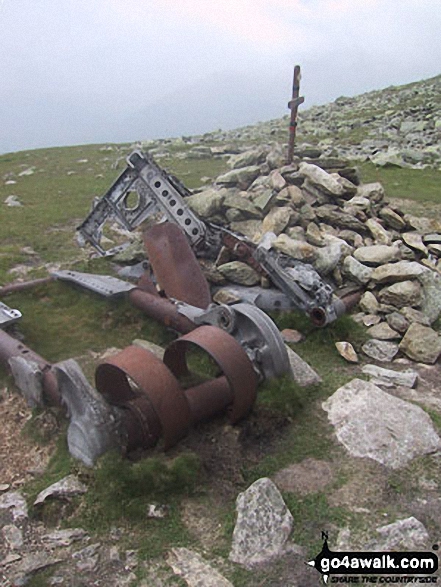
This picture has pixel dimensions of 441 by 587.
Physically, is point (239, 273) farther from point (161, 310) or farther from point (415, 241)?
point (415, 241)

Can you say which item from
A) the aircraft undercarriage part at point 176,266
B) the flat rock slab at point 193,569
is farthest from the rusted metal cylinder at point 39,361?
the aircraft undercarriage part at point 176,266

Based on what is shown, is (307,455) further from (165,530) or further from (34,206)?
(34,206)

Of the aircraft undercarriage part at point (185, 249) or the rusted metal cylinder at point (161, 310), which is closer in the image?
the rusted metal cylinder at point (161, 310)

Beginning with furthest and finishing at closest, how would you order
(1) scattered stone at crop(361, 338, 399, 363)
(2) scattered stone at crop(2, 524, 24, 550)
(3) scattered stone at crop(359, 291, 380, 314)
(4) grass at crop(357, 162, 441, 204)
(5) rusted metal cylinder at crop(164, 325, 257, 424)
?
(4) grass at crop(357, 162, 441, 204) → (3) scattered stone at crop(359, 291, 380, 314) → (1) scattered stone at crop(361, 338, 399, 363) → (5) rusted metal cylinder at crop(164, 325, 257, 424) → (2) scattered stone at crop(2, 524, 24, 550)

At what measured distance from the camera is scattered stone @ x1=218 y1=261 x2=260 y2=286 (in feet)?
23.3

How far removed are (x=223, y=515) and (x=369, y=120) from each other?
947 inches

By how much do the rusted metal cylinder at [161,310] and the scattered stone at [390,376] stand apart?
190 cm

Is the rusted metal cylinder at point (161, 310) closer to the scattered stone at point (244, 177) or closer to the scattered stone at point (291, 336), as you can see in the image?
the scattered stone at point (291, 336)

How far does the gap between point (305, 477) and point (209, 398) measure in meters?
0.94

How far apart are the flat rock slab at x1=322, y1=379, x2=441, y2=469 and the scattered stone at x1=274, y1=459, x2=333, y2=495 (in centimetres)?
30

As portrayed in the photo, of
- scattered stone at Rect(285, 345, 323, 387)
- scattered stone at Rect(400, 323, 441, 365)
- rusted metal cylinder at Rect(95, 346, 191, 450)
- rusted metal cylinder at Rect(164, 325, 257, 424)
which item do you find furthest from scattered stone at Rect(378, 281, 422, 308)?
rusted metal cylinder at Rect(95, 346, 191, 450)

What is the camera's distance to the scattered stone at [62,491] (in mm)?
3637

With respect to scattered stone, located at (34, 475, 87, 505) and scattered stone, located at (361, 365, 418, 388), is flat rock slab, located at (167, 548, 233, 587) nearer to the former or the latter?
scattered stone, located at (34, 475, 87, 505)

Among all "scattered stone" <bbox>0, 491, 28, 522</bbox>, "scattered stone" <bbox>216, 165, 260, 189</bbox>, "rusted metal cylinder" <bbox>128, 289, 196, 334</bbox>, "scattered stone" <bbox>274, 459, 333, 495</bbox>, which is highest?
"scattered stone" <bbox>216, 165, 260, 189</bbox>
